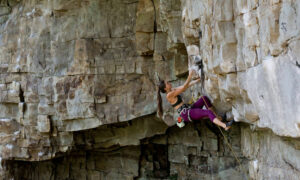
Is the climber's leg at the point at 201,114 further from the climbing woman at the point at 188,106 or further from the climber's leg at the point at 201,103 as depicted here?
the climber's leg at the point at 201,103

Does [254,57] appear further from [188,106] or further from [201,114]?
[188,106]

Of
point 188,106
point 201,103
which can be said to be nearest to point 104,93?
point 188,106

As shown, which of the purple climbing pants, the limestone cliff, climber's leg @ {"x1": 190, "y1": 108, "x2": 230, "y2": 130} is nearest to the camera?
climber's leg @ {"x1": 190, "y1": 108, "x2": 230, "y2": 130}

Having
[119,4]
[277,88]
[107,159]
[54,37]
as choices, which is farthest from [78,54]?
[277,88]

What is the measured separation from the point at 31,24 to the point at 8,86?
1.95 m

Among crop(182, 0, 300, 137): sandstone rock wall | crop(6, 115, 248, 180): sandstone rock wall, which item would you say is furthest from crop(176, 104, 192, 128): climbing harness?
crop(6, 115, 248, 180): sandstone rock wall

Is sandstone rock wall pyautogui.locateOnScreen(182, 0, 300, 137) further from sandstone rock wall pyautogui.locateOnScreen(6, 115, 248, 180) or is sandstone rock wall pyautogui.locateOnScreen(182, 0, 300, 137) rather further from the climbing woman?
sandstone rock wall pyautogui.locateOnScreen(6, 115, 248, 180)

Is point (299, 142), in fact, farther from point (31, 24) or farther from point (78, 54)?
point (31, 24)

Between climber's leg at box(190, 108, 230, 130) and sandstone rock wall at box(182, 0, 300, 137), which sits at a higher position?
sandstone rock wall at box(182, 0, 300, 137)

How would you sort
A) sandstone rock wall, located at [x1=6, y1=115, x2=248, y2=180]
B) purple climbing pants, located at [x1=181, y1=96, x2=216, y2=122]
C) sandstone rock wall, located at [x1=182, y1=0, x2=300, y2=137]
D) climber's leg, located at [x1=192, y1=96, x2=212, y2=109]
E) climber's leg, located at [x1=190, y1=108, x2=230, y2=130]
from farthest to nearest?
sandstone rock wall, located at [x1=6, y1=115, x2=248, y2=180]
climber's leg, located at [x1=192, y1=96, x2=212, y2=109]
purple climbing pants, located at [x1=181, y1=96, x2=216, y2=122]
climber's leg, located at [x1=190, y1=108, x2=230, y2=130]
sandstone rock wall, located at [x1=182, y1=0, x2=300, y2=137]

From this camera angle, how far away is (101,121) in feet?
27.8

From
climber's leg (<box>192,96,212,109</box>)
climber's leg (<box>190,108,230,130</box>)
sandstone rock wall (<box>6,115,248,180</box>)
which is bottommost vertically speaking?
sandstone rock wall (<box>6,115,248,180</box>)

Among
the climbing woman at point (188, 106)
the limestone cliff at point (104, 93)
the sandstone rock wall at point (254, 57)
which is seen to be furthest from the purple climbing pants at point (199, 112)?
the sandstone rock wall at point (254, 57)

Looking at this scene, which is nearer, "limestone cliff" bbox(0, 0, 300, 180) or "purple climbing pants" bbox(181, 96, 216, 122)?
"purple climbing pants" bbox(181, 96, 216, 122)
